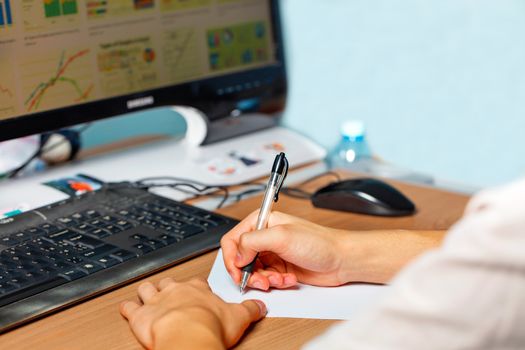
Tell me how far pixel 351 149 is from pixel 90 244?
68 cm

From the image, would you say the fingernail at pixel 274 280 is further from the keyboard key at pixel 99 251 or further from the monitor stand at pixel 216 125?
the monitor stand at pixel 216 125

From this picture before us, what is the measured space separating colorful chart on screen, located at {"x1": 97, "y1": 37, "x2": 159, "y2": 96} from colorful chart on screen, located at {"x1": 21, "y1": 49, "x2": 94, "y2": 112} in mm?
30

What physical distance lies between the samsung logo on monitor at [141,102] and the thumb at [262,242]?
0.51 m

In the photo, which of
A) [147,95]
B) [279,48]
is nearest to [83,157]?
[147,95]

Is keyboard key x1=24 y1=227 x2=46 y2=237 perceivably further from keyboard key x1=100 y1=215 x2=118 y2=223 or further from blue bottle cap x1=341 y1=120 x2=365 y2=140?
blue bottle cap x1=341 y1=120 x2=365 y2=140

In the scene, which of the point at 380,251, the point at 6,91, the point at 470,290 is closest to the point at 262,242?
the point at 380,251

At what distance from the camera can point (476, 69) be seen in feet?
4.50

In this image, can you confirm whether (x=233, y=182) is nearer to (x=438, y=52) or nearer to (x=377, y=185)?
(x=377, y=185)

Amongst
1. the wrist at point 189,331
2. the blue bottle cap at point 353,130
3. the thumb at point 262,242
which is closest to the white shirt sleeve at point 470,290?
the wrist at point 189,331

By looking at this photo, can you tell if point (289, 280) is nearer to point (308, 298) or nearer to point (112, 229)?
point (308, 298)

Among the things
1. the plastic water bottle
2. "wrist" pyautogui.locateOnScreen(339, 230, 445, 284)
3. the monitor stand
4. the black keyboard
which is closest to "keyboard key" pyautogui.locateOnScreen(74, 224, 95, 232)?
the black keyboard

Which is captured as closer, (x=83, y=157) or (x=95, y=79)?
(x=95, y=79)

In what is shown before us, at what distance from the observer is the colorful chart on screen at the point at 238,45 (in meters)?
1.51

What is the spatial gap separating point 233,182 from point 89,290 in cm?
47
